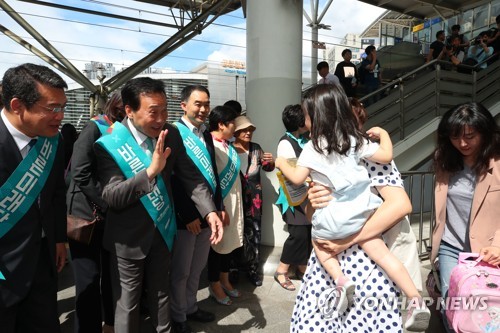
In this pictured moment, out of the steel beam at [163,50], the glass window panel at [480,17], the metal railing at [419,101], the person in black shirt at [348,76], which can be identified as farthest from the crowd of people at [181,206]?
the glass window panel at [480,17]

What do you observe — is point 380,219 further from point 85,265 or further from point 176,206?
point 85,265

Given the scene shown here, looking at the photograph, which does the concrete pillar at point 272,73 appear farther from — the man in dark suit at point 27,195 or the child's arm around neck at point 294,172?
the man in dark suit at point 27,195

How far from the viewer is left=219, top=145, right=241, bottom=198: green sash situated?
285 cm

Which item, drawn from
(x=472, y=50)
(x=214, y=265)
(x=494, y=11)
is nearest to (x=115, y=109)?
(x=214, y=265)

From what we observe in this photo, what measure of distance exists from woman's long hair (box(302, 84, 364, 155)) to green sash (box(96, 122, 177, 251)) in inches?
36.5

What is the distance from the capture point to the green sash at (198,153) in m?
2.45

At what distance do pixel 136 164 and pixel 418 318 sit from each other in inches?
59.5

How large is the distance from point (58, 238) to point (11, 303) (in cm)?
40

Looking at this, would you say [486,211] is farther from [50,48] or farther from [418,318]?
[50,48]

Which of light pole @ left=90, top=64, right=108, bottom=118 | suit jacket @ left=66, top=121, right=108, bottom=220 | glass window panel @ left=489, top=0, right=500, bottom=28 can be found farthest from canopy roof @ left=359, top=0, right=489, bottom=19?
suit jacket @ left=66, top=121, right=108, bottom=220

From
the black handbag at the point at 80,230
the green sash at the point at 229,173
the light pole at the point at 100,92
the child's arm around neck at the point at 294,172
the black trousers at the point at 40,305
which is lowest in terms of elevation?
the black trousers at the point at 40,305

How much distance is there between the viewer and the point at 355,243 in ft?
5.26

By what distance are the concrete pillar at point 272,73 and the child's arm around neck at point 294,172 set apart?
5.92ft

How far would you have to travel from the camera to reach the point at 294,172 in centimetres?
165
